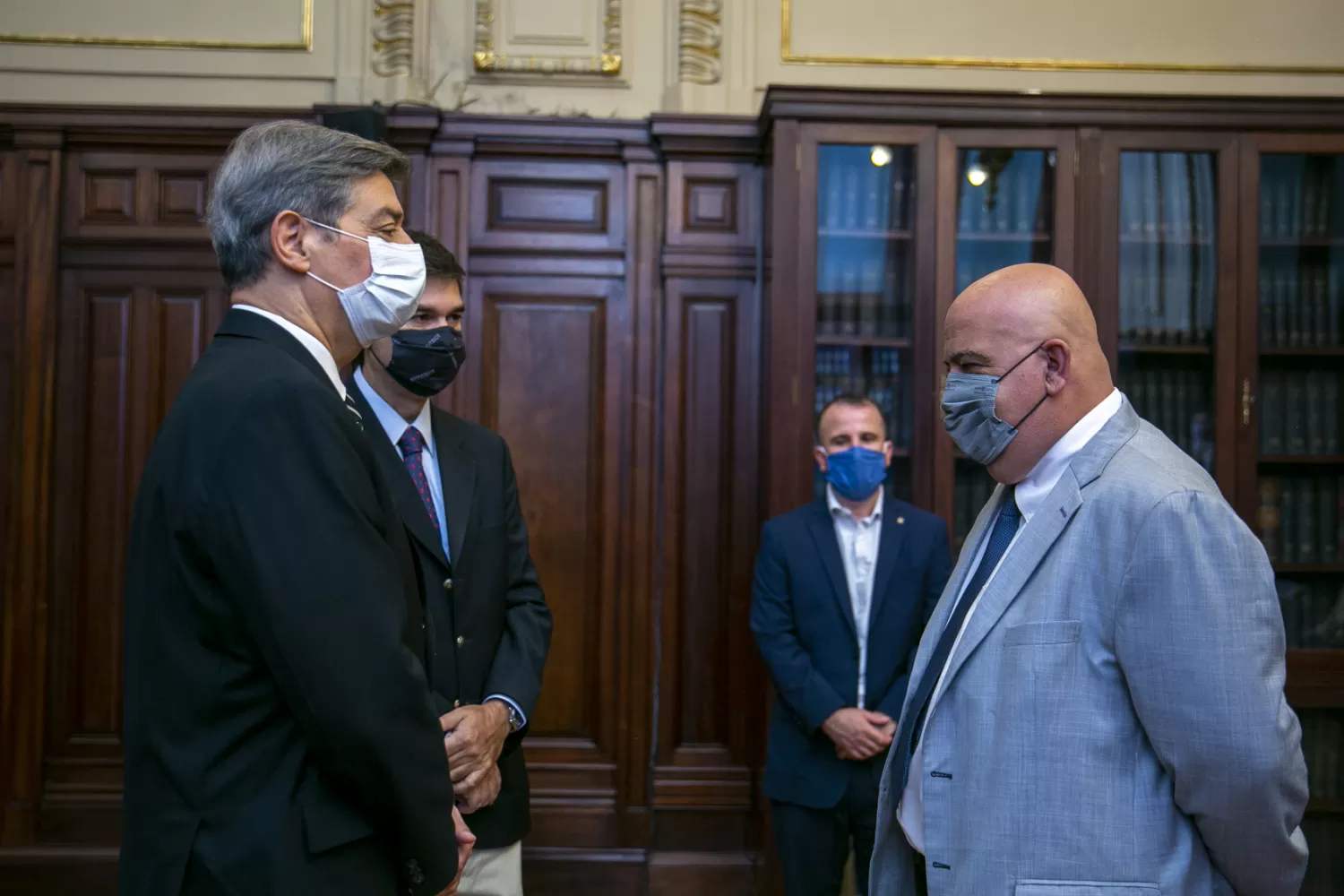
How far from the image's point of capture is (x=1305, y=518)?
370 cm

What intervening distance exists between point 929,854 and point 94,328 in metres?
3.36

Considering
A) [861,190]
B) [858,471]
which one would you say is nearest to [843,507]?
[858,471]

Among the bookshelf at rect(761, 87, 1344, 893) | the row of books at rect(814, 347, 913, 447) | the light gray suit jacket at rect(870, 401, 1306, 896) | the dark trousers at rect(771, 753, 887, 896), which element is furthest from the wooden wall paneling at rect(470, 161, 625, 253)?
the light gray suit jacket at rect(870, 401, 1306, 896)

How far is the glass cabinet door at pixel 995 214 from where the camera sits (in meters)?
3.58

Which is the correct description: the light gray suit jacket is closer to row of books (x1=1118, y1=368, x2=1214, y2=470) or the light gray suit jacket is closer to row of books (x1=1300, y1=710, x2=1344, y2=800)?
row of books (x1=1118, y1=368, x2=1214, y2=470)

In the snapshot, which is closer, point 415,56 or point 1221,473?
point 1221,473

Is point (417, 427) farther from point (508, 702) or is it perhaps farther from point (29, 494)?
point (29, 494)

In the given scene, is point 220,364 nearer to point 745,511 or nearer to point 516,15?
point 745,511

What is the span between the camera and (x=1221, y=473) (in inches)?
141

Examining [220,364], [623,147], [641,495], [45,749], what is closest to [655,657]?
[641,495]

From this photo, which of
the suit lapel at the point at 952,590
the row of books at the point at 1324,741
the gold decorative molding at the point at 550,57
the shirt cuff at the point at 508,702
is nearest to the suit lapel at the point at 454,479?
the shirt cuff at the point at 508,702

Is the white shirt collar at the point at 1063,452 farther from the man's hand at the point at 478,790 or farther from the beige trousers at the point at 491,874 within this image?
the beige trousers at the point at 491,874

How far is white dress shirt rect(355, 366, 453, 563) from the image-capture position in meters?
2.23

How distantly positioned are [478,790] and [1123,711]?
108 cm
